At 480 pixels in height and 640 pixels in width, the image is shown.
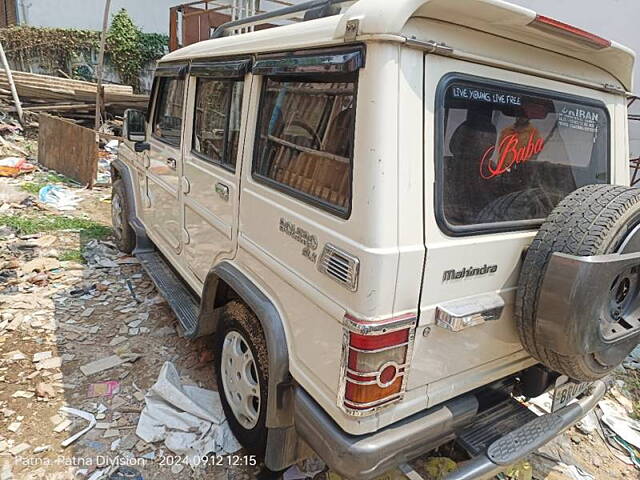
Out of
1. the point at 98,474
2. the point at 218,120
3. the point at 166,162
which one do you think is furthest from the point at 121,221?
the point at 98,474

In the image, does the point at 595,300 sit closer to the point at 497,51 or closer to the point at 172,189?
the point at 497,51

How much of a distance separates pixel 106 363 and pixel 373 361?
8.23 ft

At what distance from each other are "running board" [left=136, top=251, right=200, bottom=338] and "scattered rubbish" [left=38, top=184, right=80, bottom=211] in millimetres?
3306

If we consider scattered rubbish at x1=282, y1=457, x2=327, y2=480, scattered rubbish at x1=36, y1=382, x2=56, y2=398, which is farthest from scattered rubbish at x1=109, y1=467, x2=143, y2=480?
scattered rubbish at x1=36, y1=382, x2=56, y2=398

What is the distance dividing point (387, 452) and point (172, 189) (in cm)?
255

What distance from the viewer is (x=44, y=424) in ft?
8.92

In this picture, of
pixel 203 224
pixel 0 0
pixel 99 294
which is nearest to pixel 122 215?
pixel 99 294

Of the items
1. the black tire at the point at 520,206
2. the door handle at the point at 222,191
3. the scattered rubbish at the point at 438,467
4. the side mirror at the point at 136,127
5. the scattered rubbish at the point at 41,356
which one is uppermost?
the side mirror at the point at 136,127

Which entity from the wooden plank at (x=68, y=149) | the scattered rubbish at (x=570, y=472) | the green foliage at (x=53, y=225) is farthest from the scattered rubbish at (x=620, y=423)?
the wooden plank at (x=68, y=149)

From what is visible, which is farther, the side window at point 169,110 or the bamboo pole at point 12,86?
the bamboo pole at point 12,86

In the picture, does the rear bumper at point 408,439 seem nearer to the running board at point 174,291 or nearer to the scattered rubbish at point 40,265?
the running board at point 174,291

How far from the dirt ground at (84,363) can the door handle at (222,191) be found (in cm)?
138

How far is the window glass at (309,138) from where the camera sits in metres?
1.74

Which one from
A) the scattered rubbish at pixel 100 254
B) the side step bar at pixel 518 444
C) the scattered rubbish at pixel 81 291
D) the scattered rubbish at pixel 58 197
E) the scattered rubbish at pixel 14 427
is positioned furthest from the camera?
the scattered rubbish at pixel 58 197
